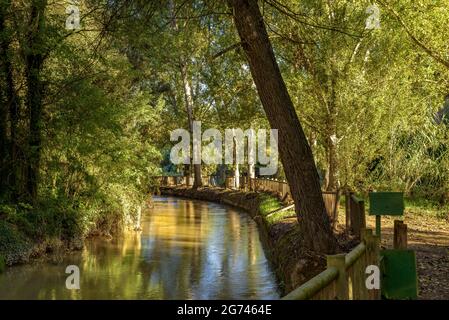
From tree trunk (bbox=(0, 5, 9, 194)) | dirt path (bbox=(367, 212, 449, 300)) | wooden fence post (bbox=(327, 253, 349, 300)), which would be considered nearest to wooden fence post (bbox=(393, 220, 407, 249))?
dirt path (bbox=(367, 212, 449, 300))

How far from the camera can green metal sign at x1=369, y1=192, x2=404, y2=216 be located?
8984 millimetres

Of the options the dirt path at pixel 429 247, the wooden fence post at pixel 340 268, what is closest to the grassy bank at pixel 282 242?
the dirt path at pixel 429 247

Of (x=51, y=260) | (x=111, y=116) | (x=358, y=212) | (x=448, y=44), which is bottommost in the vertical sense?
(x=51, y=260)

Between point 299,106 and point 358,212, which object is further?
point 299,106

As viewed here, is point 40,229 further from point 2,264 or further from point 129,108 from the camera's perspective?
point 129,108

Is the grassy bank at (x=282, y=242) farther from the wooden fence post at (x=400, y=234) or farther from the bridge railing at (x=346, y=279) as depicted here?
the bridge railing at (x=346, y=279)

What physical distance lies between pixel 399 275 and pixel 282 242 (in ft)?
24.4

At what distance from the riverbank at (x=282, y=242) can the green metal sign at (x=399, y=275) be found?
1.90 metres

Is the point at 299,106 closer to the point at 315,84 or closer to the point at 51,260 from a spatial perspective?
the point at 315,84

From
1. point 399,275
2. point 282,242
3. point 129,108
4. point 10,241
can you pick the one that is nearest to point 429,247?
point 282,242

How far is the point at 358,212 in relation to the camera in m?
12.6

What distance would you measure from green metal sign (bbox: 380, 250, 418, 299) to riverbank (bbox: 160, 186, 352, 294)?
1.90m
